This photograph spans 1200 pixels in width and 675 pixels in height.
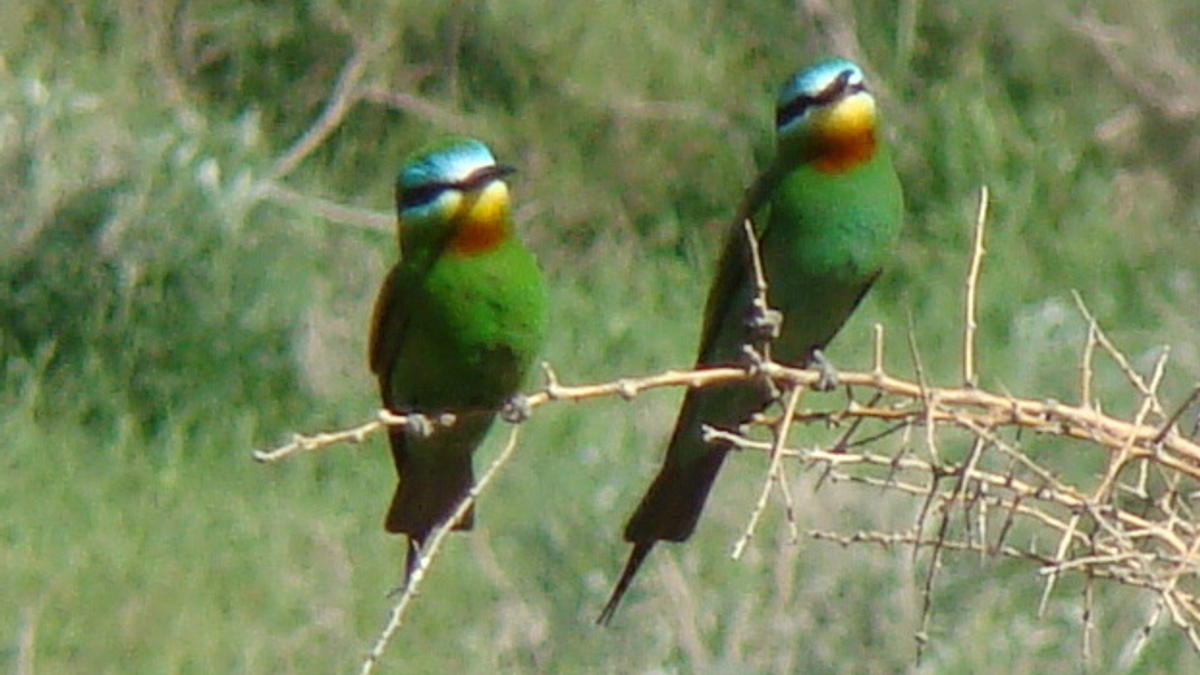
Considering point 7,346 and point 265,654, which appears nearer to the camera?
point 265,654

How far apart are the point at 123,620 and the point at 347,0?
Answer: 3.41 m

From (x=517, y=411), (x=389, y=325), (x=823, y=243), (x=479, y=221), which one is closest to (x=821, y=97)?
(x=823, y=243)

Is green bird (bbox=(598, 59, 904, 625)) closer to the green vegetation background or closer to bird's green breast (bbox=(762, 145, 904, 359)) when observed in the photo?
bird's green breast (bbox=(762, 145, 904, 359))

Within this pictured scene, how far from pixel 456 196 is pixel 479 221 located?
0.05 m

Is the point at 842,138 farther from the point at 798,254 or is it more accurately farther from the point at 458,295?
the point at 458,295

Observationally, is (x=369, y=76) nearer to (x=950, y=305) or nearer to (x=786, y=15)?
(x=786, y=15)

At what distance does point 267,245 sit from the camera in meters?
6.87

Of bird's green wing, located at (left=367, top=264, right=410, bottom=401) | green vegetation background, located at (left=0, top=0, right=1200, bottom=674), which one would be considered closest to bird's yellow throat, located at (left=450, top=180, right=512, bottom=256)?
bird's green wing, located at (left=367, top=264, right=410, bottom=401)

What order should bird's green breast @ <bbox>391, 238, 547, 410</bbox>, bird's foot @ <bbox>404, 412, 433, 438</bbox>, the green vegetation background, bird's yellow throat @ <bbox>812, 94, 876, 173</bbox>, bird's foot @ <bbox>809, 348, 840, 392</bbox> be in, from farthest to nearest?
the green vegetation background → bird's yellow throat @ <bbox>812, 94, 876, 173</bbox> → bird's green breast @ <bbox>391, 238, 547, 410</bbox> → bird's foot @ <bbox>404, 412, 433, 438</bbox> → bird's foot @ <bbox>809, 348, 840, 392</bbox>

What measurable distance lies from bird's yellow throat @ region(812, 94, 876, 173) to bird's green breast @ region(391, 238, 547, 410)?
0.43 metres

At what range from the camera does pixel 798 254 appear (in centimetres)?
373

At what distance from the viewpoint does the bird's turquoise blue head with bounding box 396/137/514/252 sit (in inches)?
146

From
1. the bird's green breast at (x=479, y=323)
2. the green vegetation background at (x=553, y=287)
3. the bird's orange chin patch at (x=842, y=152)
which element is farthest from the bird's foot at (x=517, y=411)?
the green vegetation background at (x=553, y=287)

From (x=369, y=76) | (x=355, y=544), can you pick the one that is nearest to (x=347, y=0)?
(x=369, y=76)
